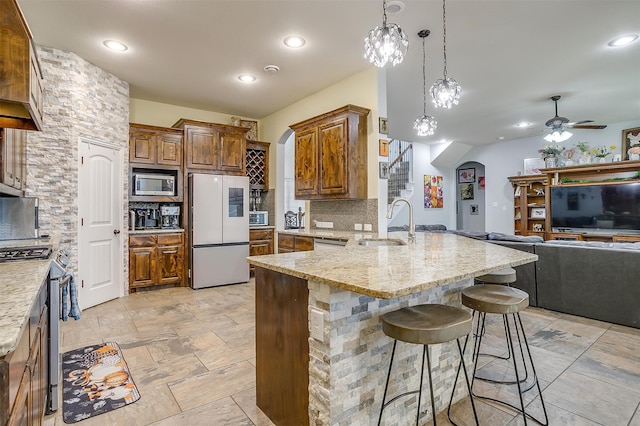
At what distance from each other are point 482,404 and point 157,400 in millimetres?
2064

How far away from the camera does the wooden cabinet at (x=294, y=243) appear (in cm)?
437

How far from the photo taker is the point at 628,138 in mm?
6812

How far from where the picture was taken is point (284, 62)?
4.02 meters

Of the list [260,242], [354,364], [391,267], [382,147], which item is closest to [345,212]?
[382,147]

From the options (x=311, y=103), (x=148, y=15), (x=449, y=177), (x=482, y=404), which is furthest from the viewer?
(x=449, y=177)

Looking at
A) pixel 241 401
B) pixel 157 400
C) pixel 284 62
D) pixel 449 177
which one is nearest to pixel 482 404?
pixel 241 401

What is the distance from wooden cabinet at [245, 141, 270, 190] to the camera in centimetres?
616

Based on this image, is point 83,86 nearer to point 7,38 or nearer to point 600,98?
point 7,38

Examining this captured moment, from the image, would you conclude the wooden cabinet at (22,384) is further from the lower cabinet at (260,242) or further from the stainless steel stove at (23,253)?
the lower cabinet at (260,242)

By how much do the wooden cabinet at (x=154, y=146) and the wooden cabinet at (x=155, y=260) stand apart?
3.72 ft

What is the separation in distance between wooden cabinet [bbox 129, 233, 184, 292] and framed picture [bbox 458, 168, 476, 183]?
8.79m

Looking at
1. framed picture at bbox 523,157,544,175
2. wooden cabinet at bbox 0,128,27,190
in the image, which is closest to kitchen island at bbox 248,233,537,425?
wooden cabinet at bbox 0,128,27,190

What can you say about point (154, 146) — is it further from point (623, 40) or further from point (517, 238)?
point (623, 40)

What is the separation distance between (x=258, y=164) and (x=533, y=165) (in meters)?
6.80
